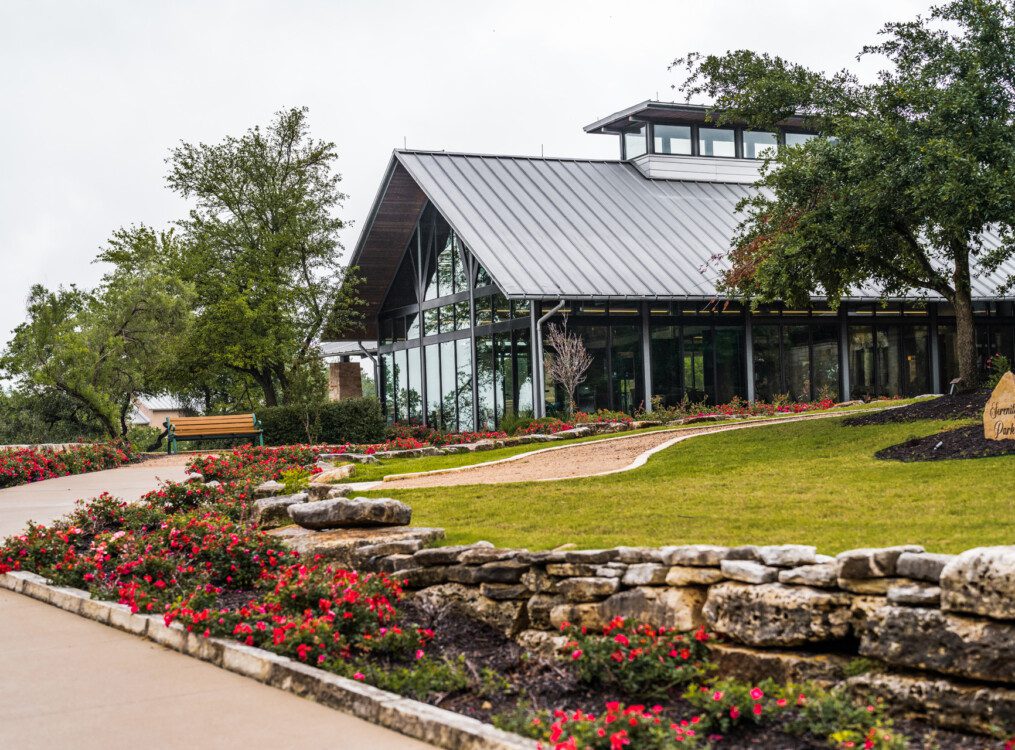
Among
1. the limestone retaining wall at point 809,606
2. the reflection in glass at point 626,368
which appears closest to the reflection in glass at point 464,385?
the reflection in glass at point 626,368

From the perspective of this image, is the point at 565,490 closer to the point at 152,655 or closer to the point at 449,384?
the point at 152,655

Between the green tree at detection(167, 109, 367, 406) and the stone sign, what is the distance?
979 inches

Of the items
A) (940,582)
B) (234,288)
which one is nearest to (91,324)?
(234,288)

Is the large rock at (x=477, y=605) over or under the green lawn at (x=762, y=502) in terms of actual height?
under

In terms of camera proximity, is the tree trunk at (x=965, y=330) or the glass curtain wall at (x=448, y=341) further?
the glass curtain wall at (x=448, y=341)

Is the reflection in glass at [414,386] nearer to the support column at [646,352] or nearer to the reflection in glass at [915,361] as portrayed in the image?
the support column at [646,352]

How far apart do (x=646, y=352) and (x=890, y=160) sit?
13086 millimetres

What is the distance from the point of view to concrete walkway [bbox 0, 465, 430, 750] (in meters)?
5.62

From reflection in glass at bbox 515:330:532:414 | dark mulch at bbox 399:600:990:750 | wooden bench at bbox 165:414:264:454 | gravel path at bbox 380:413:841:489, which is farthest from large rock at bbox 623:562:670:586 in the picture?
wooden bench at bbox 165:414:264:454

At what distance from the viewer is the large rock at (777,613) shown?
5.84 meters

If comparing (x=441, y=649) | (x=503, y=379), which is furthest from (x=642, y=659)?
(x=503, y=379)

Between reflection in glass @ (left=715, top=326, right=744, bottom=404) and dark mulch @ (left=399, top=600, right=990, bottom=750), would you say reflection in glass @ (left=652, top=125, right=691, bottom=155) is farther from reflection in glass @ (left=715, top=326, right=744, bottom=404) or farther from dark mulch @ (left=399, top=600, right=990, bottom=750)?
dark mulch @ (left=399, top=600, right=990, bottom=750)

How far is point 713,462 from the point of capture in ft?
44.8

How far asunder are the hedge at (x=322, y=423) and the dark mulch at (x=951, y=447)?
17.4 m
